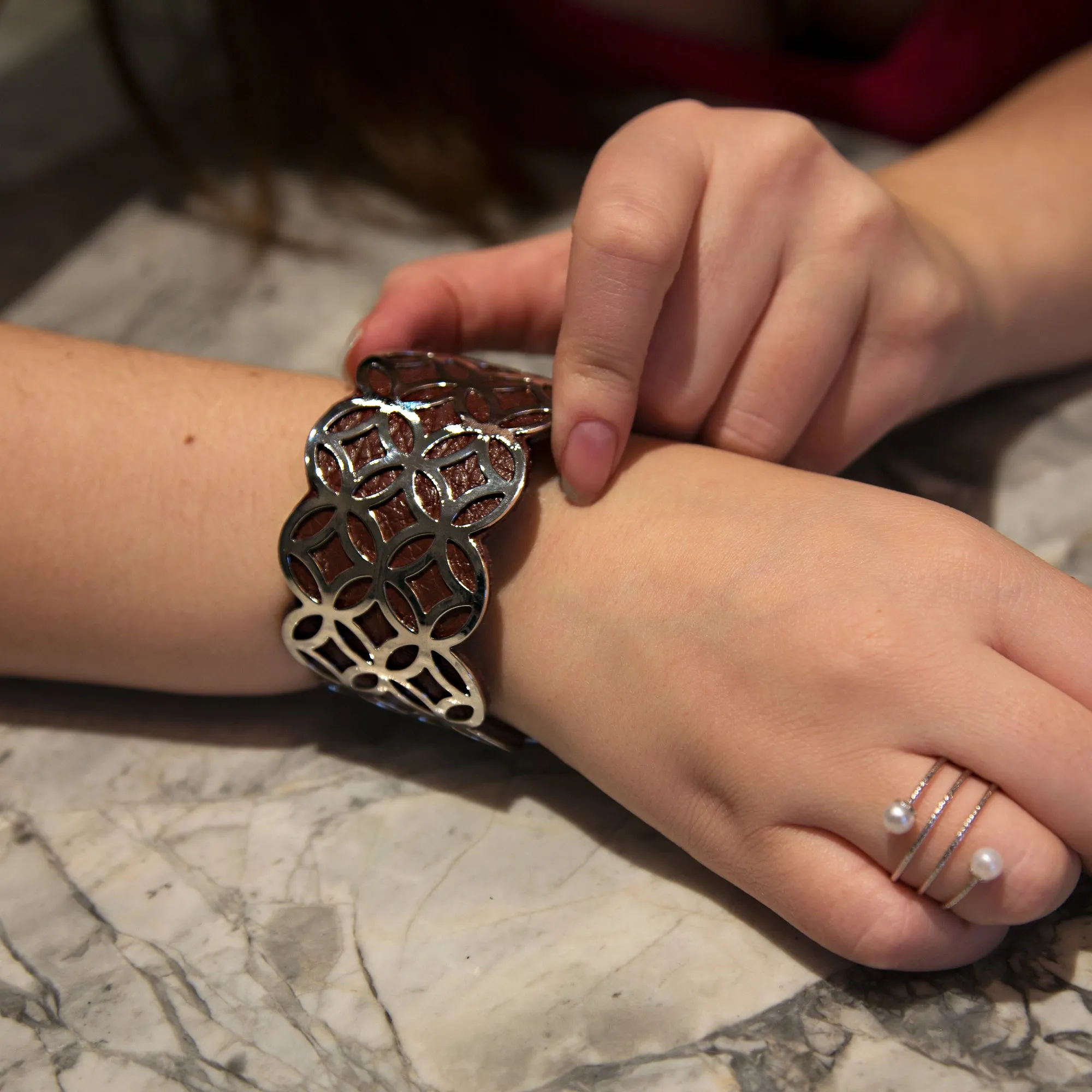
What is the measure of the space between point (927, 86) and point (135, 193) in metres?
1.10

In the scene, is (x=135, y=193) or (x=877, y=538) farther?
(x=135, y=193)

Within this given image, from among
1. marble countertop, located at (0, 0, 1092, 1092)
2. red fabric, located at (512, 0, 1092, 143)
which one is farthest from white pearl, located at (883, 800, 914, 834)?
red fabric, located at (512, 0, 1092, 143)

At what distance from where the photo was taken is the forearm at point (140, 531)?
2.48ft

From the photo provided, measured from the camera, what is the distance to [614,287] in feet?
2.23

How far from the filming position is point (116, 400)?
79cm

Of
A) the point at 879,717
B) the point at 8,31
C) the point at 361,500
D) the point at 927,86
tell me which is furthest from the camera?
the point at 8,31

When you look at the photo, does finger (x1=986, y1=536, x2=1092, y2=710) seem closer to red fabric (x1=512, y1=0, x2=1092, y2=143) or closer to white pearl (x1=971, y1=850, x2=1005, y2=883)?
white pearl (x1=971, y1=850, x2=1005, y2=883)

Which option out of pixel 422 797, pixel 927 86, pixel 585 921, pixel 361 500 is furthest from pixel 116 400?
pixel 927 86

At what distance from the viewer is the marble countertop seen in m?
0.59

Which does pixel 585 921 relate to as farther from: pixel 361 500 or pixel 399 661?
pixel 361 500

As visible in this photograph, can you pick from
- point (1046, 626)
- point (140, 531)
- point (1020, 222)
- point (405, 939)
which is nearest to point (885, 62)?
point (1020, 222)

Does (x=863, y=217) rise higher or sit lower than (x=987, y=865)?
higher

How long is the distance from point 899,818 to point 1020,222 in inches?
26.2

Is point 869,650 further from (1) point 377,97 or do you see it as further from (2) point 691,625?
(1) point 377,97
